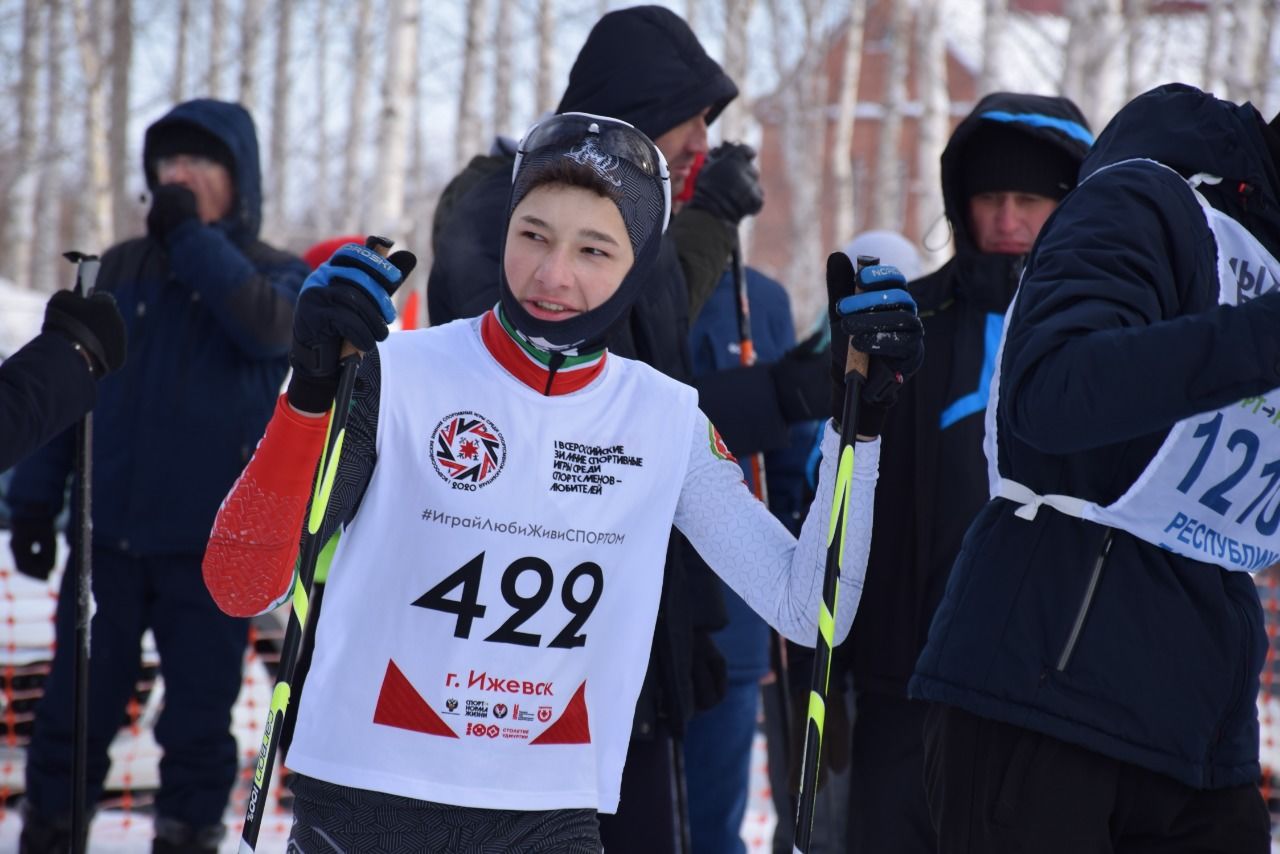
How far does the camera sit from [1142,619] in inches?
99.0

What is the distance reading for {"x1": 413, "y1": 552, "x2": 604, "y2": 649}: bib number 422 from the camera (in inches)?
104

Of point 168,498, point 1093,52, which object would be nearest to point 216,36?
point 1093,52

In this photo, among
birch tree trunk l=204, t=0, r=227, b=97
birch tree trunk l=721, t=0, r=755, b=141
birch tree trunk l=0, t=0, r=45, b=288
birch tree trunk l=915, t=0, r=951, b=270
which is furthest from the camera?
birch tree trunk l=204, t=0, r=227, b=97

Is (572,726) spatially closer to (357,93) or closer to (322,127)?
(357,93)

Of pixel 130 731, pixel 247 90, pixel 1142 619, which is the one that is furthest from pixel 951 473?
pixel 247 90

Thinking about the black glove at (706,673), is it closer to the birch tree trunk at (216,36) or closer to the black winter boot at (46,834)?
the black winter boot at (46,834)

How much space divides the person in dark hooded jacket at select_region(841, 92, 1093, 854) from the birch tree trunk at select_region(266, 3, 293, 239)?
1937 cm

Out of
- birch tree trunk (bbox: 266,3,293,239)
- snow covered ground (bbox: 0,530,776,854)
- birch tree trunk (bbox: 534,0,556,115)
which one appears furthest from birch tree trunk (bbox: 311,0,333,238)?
snow covered ground (bbox: 0,530,776,854)

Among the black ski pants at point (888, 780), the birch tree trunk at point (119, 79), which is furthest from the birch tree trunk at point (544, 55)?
the black ski pants at point (888, 780)

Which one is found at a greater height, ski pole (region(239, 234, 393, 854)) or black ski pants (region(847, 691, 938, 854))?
ski pole (region(239, 234, 393, 854))

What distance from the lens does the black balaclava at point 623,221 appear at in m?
2.77

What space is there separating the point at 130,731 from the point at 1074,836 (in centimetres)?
493

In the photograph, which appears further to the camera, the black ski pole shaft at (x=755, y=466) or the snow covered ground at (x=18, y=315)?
the snow covered ground at (x=18, y=315)

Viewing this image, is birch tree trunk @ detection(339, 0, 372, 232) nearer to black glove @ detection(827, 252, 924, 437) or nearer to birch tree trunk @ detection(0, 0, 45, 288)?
birch tree trunk @ detection(0, 0, 45, 288)
